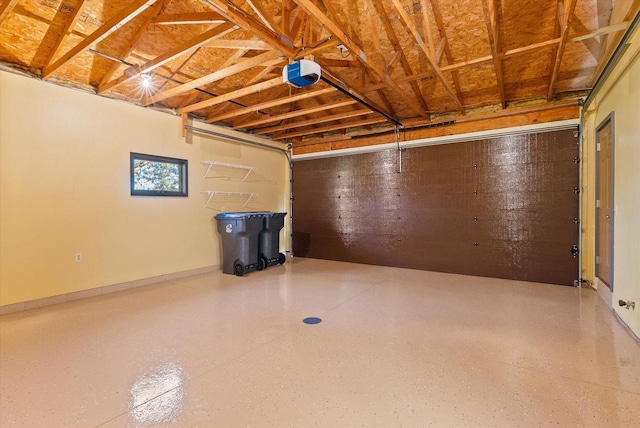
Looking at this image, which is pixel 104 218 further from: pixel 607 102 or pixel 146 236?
pixel 607 102

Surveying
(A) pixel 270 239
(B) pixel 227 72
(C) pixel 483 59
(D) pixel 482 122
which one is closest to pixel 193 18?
(B) pixel 227 72

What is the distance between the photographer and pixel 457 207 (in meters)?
5.36

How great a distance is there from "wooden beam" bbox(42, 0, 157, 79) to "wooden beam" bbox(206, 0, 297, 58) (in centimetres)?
59

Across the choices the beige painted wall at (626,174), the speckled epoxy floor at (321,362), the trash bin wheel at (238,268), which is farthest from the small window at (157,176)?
the beige painted wall at (626,174)

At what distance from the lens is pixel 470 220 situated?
5.23m

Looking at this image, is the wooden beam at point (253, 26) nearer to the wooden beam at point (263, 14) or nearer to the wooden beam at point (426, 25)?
the wooden beam at point (263, 14)

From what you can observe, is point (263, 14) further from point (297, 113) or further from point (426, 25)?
point (297, 113)

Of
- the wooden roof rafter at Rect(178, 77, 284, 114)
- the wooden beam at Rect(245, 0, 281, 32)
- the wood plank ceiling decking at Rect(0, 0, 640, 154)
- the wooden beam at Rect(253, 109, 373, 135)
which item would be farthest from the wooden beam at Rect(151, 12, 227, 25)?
the wooden beam at Rect(253, 109, 373, 135)

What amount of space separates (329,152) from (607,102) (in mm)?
4614

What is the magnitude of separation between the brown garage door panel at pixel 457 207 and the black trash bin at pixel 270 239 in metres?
1.31

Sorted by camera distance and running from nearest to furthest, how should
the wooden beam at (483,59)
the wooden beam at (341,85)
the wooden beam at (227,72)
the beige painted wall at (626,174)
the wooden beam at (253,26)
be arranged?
the wooden beam at (253,26) → the beige painted wall at (626,174) → the wooden beam at (483,59) → the wooden beam at (227,72) → the wooden beam at (341,85)

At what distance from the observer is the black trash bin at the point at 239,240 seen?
520 centimetres

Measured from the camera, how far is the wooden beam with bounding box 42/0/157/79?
2.50 meters

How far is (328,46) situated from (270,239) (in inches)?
151
